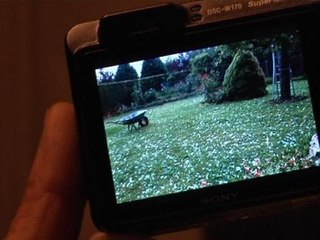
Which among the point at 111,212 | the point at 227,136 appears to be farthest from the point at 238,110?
the point at 111,212

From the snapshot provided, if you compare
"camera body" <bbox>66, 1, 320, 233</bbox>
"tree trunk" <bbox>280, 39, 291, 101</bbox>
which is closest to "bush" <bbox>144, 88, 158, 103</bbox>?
"camera body" <bbox>66, 1, 320, 233</bbox>

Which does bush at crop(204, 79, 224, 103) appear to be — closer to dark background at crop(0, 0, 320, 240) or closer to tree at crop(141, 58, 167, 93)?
tree at crop(141, 58, 167, 93)

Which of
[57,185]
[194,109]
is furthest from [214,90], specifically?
[57,185]

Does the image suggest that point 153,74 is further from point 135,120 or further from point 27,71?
point 27,71

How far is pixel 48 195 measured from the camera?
46cm

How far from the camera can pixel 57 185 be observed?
463 millimetres

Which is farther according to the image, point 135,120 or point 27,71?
point 27,71

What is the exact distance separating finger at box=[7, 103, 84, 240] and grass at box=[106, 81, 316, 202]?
5cm

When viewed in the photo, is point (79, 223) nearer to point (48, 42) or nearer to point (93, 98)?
point (93, 98)

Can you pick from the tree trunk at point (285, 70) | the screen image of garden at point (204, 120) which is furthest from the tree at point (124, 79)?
the tree trunk at point (285, 70)

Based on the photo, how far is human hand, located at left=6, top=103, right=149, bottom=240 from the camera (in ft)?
1.49

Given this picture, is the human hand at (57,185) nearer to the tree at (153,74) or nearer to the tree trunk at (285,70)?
the tree at (153,74)

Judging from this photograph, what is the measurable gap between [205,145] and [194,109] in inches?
1.3

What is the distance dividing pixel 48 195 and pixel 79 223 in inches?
1.6
